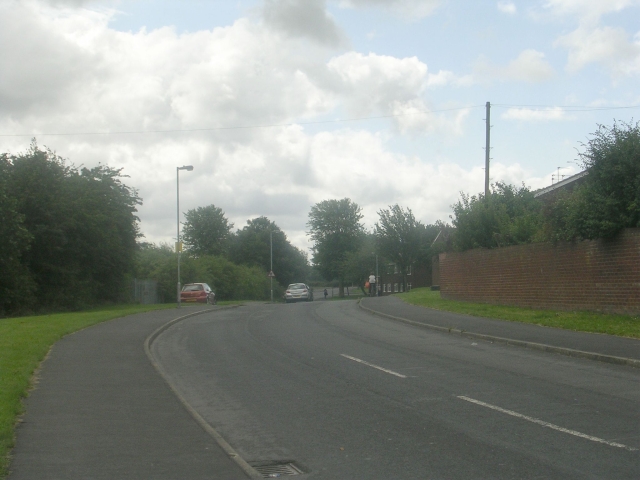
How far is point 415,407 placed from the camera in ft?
31.3

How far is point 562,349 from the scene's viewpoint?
48.7 ft

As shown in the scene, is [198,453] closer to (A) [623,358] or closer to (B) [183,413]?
(B) [183,413]

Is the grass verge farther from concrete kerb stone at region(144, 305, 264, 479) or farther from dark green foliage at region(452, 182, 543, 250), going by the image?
dark green foliage at region(452, 182, 543, 250)

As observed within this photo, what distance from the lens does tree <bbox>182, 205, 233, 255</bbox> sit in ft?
370

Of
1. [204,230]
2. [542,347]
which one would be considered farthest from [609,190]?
[204,230]

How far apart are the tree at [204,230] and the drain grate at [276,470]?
106 metres

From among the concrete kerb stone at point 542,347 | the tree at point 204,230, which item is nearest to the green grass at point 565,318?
the concrete kerb stone at point 542,347

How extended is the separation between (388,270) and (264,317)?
5390 cm

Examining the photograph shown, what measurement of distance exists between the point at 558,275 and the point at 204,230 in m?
93.3

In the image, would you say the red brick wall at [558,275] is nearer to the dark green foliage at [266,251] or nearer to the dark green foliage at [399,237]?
the dark green foliage at [399,237]

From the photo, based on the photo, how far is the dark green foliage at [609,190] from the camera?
64.8ft

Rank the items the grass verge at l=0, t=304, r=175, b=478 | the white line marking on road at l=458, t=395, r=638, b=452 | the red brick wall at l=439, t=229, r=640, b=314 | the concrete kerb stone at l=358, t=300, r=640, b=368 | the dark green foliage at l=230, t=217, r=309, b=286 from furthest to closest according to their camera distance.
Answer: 1. the dark green foliage at l=230, t=217, r=309, b=286
2. the red brick wall at l=439, t=229, r=640, b=314
3. the concrete kerb stone at l=358, t=300, r=640, b=368
4. the grass verge at l=0, t=304, r=175, b=478
5. the white line marking on road at l=458, t=395, r=638, b=452

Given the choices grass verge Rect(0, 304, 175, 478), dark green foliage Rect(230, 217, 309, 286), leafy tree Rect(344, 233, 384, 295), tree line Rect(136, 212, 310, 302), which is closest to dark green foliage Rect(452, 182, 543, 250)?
grass verge Rect(0, 304, 175, 478)

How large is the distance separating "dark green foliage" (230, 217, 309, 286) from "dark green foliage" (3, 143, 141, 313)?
195 feet
